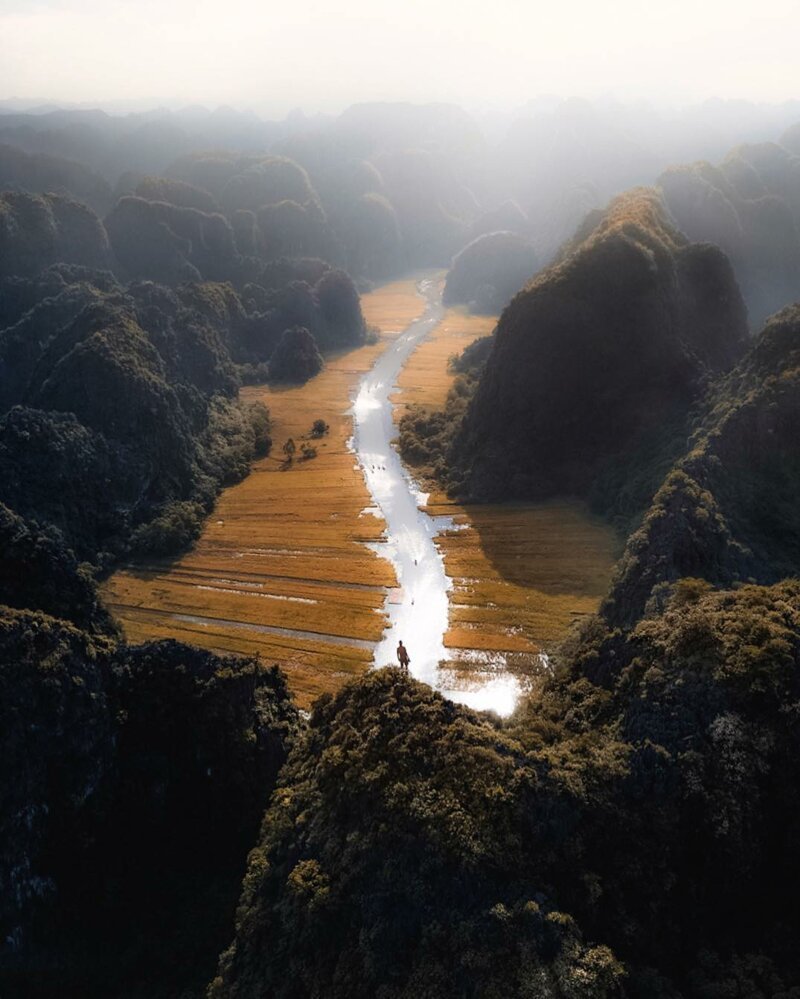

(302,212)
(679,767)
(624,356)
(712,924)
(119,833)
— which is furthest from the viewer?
(302,212)

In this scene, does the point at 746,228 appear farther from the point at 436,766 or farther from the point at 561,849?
the point at 561,849

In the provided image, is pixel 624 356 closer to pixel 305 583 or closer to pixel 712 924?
pixel 305 583

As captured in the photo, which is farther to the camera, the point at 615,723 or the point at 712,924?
the point at 615,723

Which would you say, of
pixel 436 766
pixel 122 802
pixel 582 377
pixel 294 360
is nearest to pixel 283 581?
pixel 122 802

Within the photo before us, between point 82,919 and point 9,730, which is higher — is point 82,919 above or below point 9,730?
below

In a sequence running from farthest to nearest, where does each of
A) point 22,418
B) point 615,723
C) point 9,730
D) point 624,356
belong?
point 624,356 < point 22,418 < point 9,730 < point 615,723

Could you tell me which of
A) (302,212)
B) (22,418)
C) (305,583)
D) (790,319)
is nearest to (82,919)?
(305,583)

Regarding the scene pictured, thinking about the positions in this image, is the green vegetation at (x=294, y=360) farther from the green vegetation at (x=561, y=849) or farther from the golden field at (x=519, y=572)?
the green vegetation at (x=561, y=849)
